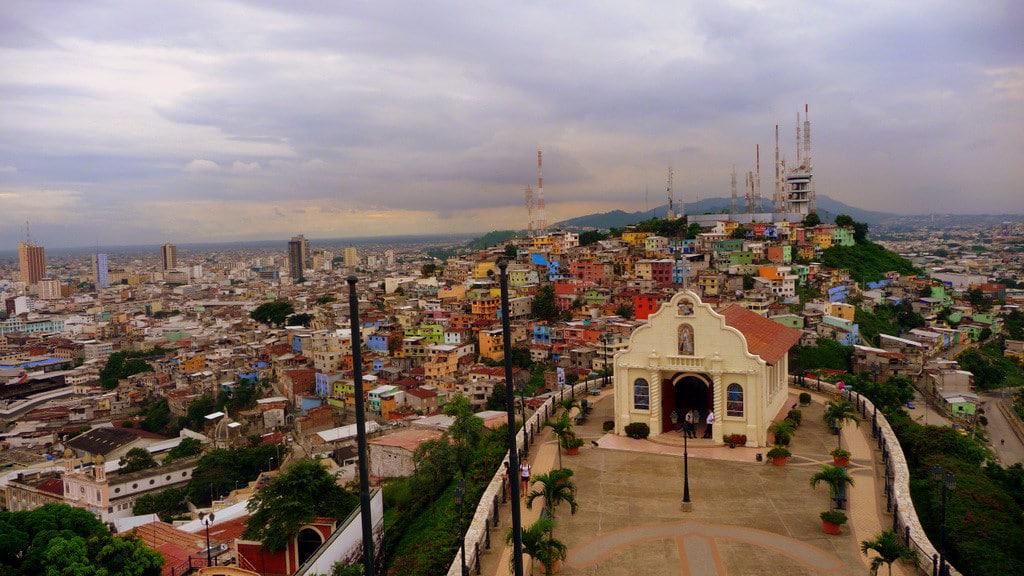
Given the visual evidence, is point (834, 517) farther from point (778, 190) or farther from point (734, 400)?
→ point (778, 190)

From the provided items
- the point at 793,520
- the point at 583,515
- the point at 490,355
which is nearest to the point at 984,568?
the point at 793,520

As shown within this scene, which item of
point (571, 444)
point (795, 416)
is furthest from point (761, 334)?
point (571, 444)

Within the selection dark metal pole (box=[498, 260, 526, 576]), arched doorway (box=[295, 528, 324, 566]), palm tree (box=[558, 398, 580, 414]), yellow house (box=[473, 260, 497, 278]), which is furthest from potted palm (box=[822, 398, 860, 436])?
yellow house (box=[473, 260, 497, 278])

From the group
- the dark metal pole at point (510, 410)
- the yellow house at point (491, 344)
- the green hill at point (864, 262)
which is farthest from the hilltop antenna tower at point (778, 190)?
the dark metal pole at point (510, 410)

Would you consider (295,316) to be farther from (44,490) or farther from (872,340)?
(872,340)

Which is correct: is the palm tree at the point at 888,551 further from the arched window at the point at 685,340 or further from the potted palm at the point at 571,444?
the arched window at the point at 685,340

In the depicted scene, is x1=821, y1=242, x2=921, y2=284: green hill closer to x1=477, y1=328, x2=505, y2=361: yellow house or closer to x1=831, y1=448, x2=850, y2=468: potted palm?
x1=477, y1=328, x2=505, y2=361: yellow house
